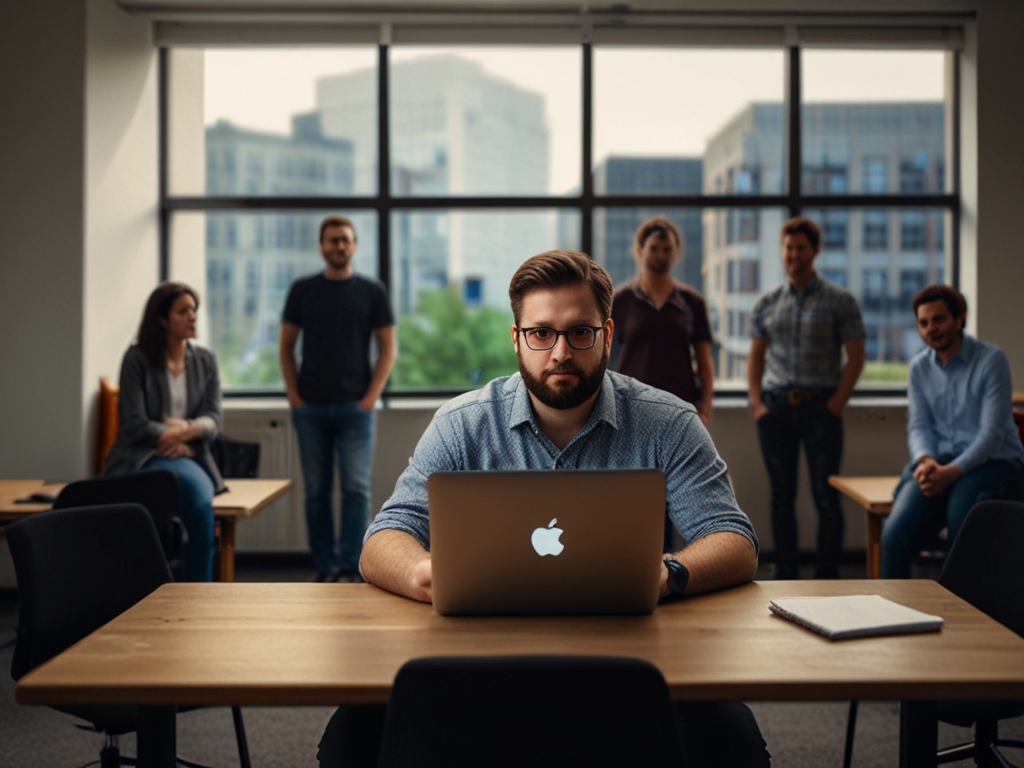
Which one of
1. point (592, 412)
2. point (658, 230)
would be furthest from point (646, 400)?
point (658, 230)

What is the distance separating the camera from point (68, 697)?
122 cm

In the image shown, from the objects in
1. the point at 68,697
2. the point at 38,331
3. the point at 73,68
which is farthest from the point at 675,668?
the point at 73,68

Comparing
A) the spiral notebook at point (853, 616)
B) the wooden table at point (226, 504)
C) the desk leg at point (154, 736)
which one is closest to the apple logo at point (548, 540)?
the spiral notebook at point (853, 616)

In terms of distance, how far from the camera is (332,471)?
457 cm

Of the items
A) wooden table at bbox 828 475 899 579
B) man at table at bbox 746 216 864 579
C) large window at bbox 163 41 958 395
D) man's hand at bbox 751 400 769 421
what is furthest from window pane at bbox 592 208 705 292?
wooden table at bbox 828 475 899 579

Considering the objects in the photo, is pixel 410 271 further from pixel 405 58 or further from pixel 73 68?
pixel 73 68

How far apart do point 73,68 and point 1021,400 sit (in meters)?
5.02

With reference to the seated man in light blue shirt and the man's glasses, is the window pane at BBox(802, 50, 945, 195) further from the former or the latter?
the man's glasses

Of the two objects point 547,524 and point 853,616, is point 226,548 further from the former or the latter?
point 853,616

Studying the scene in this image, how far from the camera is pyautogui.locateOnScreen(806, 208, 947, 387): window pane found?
5242mm

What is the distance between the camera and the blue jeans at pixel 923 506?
3449mm

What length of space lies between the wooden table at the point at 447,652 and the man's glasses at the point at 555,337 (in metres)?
0.55

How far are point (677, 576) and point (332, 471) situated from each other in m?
3.22

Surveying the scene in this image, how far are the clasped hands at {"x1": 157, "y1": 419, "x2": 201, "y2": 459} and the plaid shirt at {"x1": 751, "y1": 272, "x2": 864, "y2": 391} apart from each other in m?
2.76
